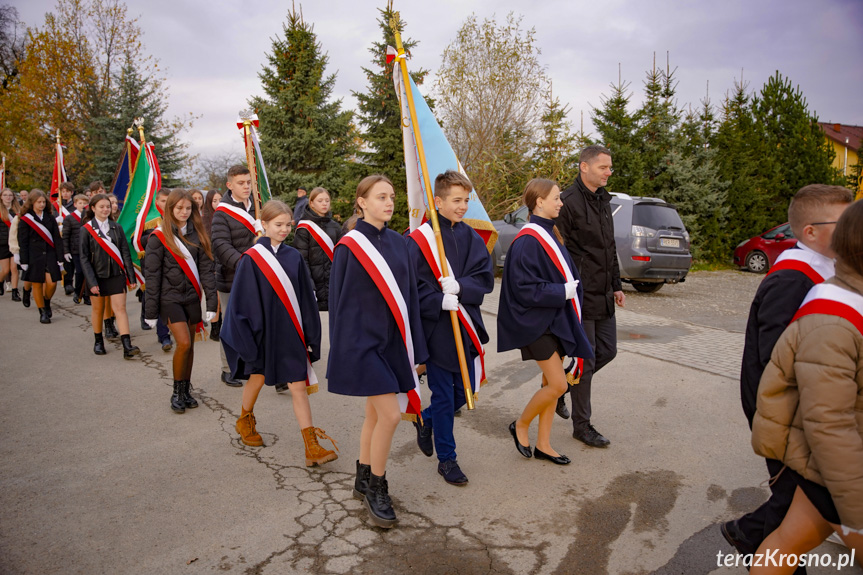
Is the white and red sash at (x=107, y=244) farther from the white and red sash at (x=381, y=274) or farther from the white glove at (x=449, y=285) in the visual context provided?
the white glove at (x=449, y=285)

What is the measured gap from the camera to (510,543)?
10.8ft

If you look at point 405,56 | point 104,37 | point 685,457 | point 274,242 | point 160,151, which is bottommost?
point 685,457

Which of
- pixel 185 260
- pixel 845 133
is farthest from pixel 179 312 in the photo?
pixel 845 133

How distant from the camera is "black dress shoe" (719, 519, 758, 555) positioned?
2568 mm

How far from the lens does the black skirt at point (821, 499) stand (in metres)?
2.17

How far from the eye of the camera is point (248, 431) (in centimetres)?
479

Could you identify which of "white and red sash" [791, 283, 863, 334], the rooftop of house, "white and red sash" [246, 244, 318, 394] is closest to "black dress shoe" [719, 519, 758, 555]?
"white and red sash" [791, 283, 863, 334]

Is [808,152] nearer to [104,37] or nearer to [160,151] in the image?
[160,151]

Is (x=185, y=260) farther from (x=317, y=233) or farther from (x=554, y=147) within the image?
(x=554, y=147)

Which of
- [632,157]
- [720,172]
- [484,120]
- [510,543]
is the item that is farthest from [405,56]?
[720,172]

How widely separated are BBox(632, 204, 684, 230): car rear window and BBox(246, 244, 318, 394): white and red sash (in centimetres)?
928

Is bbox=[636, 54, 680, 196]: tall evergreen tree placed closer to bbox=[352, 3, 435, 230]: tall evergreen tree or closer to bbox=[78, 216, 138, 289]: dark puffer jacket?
bbox=[352, 3, 435, 230]: tall evergreen tree

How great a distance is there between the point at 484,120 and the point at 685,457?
14.8m

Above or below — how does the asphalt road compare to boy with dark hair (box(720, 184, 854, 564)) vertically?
below
